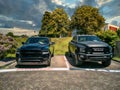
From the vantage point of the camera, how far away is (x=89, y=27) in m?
60.2

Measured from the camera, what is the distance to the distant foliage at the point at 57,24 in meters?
68.7

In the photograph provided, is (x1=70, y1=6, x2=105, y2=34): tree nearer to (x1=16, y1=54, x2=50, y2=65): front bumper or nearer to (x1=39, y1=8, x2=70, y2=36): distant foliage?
(x1=39, y1=8, x2=70, y2=36): distant foliage

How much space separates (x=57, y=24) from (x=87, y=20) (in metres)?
11.4

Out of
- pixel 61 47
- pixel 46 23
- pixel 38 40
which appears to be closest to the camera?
pixel 38 40

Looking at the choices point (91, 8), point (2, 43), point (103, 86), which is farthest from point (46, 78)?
point (91, 8)

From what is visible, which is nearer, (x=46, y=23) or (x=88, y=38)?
(x=88, y=38)

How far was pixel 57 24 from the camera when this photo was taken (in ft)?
230

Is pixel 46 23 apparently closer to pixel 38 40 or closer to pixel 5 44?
pixel 5 44

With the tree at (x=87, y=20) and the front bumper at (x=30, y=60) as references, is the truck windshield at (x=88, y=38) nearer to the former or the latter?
the front bumper at (x=30, y=60)

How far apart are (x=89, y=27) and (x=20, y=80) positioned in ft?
171

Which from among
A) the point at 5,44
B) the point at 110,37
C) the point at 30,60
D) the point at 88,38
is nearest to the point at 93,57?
the point at 88,38

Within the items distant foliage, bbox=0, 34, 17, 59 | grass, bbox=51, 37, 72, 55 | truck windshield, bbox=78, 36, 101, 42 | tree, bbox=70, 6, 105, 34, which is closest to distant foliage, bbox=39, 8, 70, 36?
tree, bbox=70, 6, 105, 34

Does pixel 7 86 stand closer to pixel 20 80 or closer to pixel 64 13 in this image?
pixel 20 80

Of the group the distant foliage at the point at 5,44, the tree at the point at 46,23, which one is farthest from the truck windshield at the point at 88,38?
the tree at the point at 46,23
